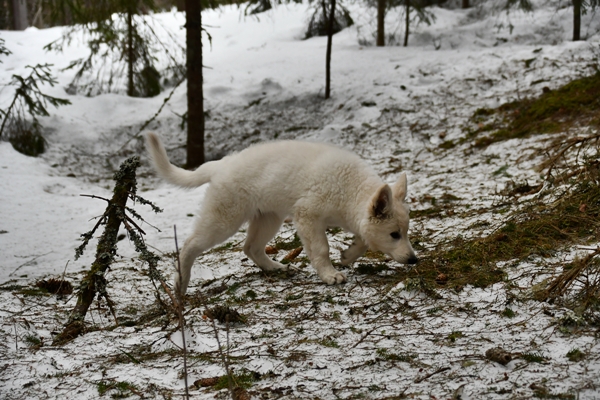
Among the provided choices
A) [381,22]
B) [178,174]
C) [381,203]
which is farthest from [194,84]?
[381,22]

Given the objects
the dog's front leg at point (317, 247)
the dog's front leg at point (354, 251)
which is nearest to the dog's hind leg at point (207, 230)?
the dog's front leg at point (317, 247)

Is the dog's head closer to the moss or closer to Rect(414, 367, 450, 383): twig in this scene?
Rect(414, 367, 450, 383): twig

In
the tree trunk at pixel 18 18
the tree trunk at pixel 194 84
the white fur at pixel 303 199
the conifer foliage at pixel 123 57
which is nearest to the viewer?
the white fur at pixel 303 199

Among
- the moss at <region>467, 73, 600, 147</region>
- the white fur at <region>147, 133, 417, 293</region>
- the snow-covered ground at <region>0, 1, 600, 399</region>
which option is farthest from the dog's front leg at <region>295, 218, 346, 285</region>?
the moss at <region>467, 73, 600, 147</region>

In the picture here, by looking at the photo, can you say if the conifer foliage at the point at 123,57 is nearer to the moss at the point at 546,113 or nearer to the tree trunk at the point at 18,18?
the tree trunk at the point at 18,18

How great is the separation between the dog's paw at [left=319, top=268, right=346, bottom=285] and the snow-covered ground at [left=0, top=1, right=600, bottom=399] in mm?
138

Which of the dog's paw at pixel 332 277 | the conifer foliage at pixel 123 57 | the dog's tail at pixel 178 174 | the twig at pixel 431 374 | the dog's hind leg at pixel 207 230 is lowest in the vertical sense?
the dog's paw at pixel 332 277

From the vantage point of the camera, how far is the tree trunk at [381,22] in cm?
1379

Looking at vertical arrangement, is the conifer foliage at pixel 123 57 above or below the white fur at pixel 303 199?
above

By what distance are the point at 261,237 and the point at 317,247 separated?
726mm

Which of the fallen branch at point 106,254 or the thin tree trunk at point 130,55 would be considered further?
the thin tree trunk at point 130,55

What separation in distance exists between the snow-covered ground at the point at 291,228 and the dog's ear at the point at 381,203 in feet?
1.92

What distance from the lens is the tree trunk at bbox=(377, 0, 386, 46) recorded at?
13.8 metres

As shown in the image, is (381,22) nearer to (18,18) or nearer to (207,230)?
(207,230)
